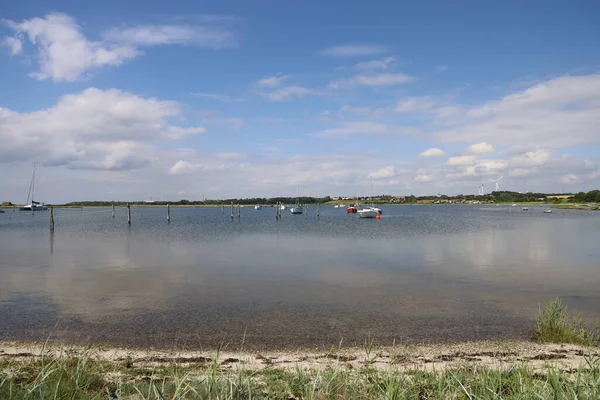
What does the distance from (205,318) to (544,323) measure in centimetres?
1094

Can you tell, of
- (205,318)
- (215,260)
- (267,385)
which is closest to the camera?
(267,385)

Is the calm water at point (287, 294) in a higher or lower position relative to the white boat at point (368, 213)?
lower

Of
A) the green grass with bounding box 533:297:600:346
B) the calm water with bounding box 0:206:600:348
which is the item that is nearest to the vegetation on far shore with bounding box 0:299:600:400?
the green grass with bounding box 533:297:600:346

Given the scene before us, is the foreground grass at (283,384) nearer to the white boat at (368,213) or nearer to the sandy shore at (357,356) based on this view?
the sandy shore at (357,356)

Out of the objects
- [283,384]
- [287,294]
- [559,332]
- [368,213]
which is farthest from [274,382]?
[368,213]

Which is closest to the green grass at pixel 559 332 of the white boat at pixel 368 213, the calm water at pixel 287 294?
the calm water at pixel 287 294

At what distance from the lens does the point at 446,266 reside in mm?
24891

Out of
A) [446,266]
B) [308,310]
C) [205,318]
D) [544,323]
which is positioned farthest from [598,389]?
[446,266]

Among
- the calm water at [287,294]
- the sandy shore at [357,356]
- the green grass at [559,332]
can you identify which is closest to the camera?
the sandy shore at [357,356]

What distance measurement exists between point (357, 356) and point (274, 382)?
347 centimetres

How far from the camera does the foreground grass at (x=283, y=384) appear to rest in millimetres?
5675

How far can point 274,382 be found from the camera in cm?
735

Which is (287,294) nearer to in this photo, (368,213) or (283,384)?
(283,384)

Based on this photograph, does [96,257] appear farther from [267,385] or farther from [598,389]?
[598,389]
